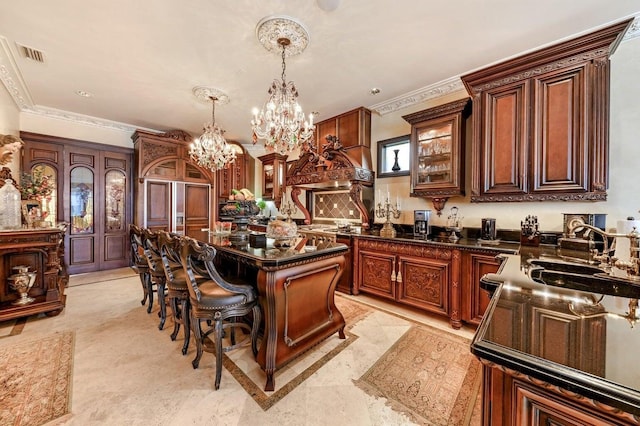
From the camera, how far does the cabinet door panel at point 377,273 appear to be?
323cm

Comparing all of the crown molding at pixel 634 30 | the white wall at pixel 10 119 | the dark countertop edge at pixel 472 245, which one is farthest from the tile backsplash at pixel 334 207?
the white wall at pixel 10 119

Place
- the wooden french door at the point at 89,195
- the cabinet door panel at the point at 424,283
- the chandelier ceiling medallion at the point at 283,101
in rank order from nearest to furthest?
the chandelier ceiling medallion at the point at 283,101, the cabinet door panel at the point at 424,283, the wooden french door at the point at 89,195

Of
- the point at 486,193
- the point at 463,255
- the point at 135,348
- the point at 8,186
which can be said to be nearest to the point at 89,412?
the point at 135,348

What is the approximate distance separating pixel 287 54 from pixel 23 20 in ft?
7.95

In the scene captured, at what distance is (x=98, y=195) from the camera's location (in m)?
4.83

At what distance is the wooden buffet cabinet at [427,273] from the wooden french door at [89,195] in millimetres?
4941

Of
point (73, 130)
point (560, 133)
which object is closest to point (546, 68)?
point (560, 133)

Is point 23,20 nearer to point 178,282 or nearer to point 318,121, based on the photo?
point 178,282

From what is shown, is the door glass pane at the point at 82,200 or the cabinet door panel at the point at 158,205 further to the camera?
the cabinet door panel at the point at 158,205

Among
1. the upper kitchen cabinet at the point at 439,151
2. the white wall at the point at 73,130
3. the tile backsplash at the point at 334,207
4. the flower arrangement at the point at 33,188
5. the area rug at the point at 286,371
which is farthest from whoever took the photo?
the tile backsplash at the point at 334,207

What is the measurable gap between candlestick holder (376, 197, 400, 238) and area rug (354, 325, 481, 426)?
1428 mm

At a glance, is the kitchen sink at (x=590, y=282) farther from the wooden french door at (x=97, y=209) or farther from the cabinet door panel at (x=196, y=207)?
the wooden french door at (x=97, y=209)

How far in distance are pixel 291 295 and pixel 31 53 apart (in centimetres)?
398

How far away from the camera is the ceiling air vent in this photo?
2.69m
